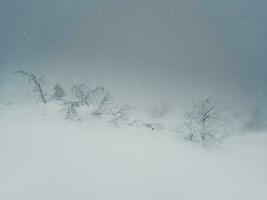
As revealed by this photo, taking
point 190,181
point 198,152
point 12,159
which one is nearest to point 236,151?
point 198,152

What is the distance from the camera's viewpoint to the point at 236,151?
14.9 m

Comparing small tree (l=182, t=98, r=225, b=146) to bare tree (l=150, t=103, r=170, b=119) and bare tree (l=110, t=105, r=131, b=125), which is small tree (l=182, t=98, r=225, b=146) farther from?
bare tree (l=150, t=103, r=170, b=119)

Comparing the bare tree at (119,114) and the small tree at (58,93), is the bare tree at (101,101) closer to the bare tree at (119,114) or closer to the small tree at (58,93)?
the bare tree at (119,114)

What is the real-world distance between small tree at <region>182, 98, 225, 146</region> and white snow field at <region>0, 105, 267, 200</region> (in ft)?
2.48

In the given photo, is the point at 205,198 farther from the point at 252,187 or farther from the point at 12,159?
the point at 12,159

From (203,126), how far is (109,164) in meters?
6.58

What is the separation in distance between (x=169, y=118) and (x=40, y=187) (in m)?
25.2

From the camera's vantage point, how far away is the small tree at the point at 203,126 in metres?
14.9

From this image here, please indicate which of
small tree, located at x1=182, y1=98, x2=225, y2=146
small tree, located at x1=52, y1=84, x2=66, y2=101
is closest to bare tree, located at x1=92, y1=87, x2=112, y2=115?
small tree, located at x1=52, y1=84, x2=66, y2=101

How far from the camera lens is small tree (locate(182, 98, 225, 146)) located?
14.9m

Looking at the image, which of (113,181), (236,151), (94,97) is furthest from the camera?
(94,97)

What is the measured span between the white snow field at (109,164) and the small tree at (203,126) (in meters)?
0.76

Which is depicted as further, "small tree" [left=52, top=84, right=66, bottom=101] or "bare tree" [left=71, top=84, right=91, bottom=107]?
"small tree" [left=52, top=84, right=66, bottom=101]

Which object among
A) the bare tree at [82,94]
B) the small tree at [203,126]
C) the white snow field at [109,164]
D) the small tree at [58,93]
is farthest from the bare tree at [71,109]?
the small tree at [203,126]
